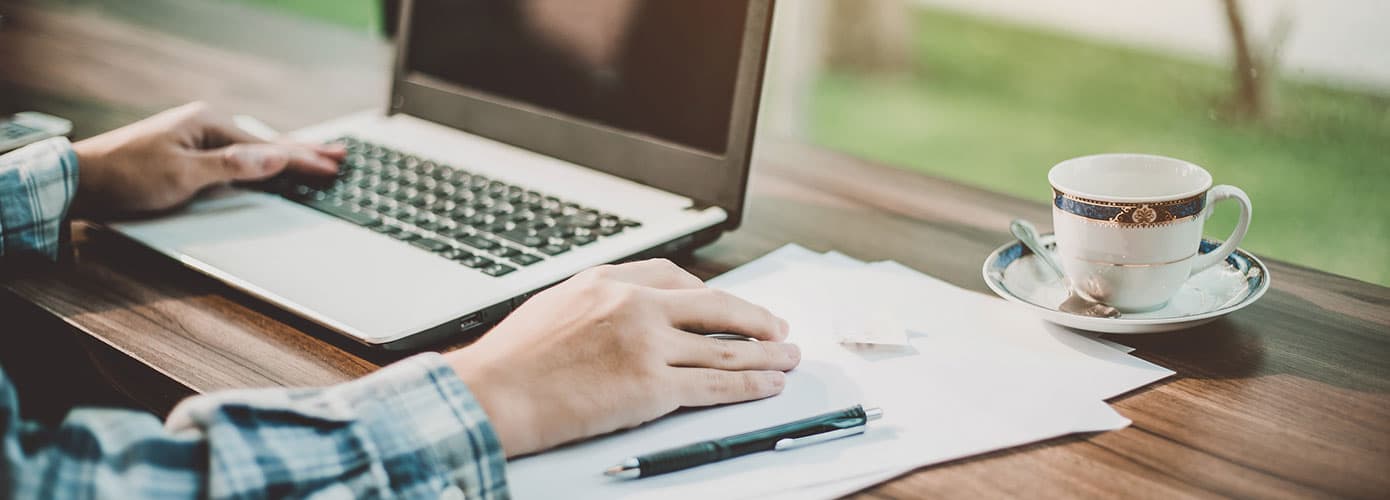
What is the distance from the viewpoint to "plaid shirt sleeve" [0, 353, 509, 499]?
55 centimetres

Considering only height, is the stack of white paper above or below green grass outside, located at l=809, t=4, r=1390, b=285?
above

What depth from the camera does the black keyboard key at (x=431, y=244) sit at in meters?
0.89

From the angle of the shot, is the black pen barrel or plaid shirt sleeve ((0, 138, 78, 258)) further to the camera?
plaid shirt sleeve ((0, 138, 78, 258))

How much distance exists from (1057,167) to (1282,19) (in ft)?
7.08

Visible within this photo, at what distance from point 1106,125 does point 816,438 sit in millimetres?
4700

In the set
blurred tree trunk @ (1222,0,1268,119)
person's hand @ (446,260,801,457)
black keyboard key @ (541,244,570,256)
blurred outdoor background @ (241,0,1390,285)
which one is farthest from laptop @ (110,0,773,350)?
blurred tree trunk @ (1222,0,1268,119)

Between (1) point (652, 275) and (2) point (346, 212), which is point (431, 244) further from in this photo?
(1) point (652, 275)

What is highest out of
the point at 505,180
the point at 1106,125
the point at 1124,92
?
the point at 505,180

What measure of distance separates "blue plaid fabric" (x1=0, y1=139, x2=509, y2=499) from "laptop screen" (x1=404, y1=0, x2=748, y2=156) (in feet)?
1.32

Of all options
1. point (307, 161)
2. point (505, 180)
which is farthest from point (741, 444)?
point (307, 161)

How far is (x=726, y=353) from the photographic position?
2.33 ft

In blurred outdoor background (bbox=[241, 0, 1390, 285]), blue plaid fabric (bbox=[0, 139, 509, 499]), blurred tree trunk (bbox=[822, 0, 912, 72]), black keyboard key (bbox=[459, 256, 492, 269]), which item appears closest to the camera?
blue plaid fabric (bbox=[0, 139, 509, 499])

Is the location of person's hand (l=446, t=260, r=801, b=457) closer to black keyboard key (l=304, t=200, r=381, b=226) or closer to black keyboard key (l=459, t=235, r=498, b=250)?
black keyboard key (l=459, t=235, r=498, b=250)

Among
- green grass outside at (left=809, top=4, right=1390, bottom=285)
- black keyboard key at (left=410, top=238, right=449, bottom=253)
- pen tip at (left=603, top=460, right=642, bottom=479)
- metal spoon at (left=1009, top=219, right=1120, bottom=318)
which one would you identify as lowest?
green grass outside at (left=809, top=4, right=1390, bottom=285)
